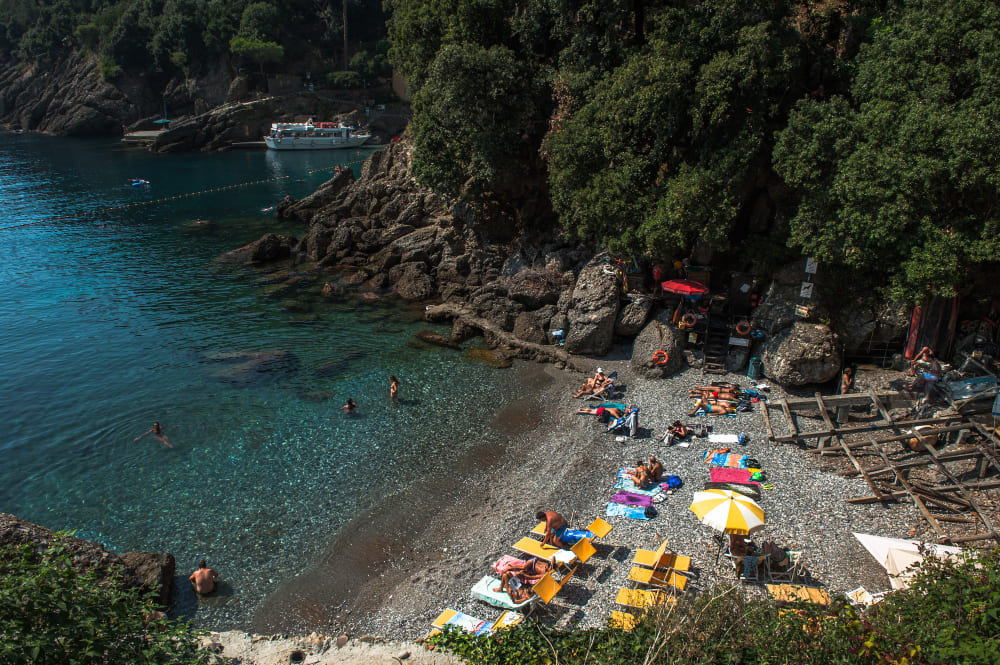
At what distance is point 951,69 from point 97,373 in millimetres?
37142

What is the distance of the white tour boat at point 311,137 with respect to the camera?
9500 centimetres

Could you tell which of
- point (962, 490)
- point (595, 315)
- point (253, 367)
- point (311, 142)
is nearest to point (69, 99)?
point (311, 142)

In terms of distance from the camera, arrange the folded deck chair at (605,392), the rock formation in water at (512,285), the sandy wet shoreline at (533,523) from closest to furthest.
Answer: the sandy wet shoreline at (533,523), the rock formation in water at (512,285), the folded deck chair at (605,392)

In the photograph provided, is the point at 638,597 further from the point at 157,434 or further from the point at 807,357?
the point at 157,434

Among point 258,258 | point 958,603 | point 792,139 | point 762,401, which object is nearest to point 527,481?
point 762,401

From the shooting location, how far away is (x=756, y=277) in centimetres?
2702

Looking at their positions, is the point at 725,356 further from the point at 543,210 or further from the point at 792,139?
the point at 543,210

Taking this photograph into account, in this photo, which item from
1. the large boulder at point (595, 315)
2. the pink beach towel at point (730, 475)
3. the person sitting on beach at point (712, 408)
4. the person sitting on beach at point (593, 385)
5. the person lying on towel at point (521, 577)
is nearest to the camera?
the person lying on towel at point (521, 577)

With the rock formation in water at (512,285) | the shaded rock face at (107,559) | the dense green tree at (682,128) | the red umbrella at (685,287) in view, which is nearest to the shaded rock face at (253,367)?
the rock formation in water at (512,285)

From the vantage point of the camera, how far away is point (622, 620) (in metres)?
14.1

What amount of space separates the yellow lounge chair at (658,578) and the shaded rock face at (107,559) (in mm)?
12221

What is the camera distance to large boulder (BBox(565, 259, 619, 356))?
28891 mm

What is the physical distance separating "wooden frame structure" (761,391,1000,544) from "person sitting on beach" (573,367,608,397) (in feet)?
21.0

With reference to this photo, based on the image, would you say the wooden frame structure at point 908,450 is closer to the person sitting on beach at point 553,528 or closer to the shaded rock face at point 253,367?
the person sitting on beach at point 553,528
